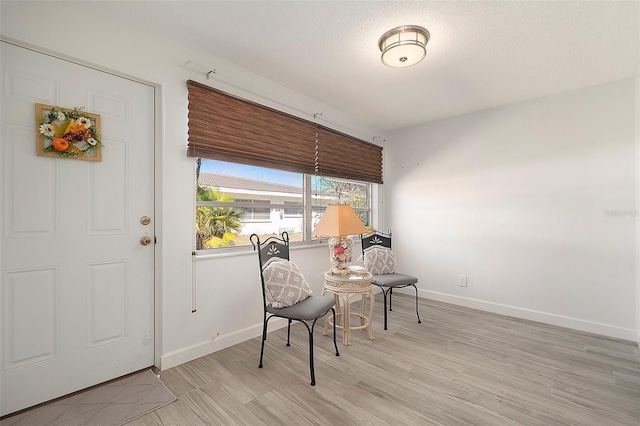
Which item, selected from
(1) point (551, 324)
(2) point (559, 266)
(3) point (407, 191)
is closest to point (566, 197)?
(2) point (559, 266)

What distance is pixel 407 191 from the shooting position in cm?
438

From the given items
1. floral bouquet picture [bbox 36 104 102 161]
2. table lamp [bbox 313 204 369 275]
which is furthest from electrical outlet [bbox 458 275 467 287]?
floral bouquet picture [bbox 36 104 102 161]

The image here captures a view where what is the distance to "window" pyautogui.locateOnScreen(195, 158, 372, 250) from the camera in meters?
2.54

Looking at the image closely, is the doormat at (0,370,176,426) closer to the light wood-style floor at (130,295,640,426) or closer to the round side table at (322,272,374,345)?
the light wood-style floor at (130,295,640,426)

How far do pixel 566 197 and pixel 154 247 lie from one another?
4.18 metres

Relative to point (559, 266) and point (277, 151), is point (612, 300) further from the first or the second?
point (277, 151)

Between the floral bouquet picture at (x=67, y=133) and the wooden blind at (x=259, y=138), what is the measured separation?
0.63 m

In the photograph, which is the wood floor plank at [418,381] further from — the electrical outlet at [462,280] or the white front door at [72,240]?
the electrical outlet at [462,280]

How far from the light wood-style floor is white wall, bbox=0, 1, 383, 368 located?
0.25 metres

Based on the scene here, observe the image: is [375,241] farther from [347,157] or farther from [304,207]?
[347,157]

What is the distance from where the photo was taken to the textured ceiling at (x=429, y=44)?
187 cm

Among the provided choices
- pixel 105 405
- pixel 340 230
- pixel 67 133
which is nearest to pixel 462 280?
pixel 340 230

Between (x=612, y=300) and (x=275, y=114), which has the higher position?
(x=275, y=114)

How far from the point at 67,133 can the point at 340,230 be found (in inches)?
82.5
